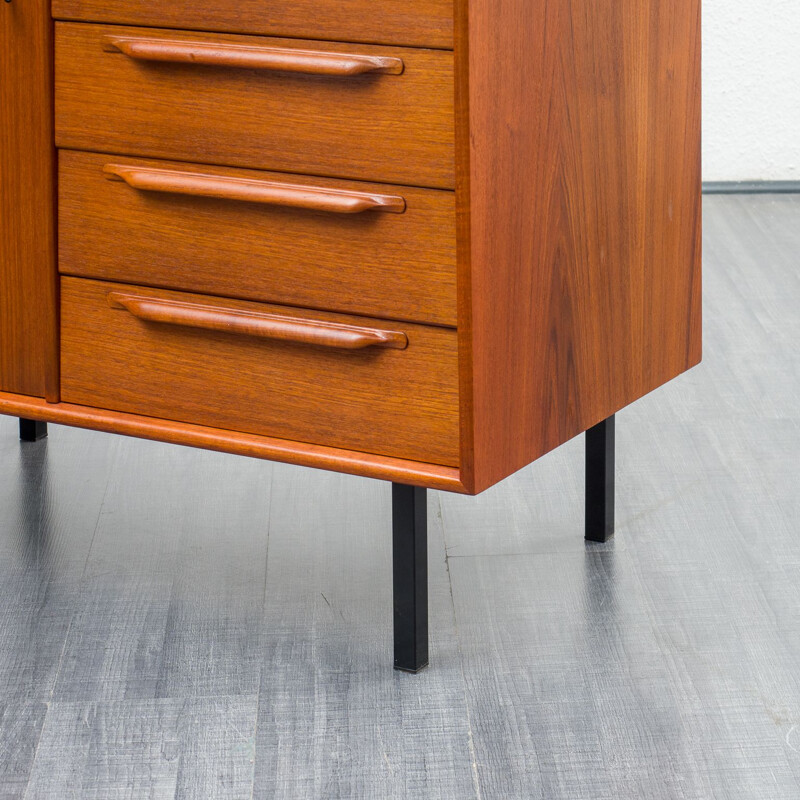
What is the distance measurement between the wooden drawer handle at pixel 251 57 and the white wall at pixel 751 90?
250cm

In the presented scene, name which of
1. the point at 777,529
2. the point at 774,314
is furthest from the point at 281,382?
the point at 774,314

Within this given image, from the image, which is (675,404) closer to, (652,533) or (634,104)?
(652,533)

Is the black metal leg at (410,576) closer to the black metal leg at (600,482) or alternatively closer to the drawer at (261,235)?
the drawer at (261,235)

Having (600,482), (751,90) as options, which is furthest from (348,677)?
(751,90)

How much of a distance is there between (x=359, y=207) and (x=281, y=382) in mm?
197

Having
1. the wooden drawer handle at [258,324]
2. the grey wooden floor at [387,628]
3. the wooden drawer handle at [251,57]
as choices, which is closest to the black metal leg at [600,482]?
the grey wooden floor at [387,628]

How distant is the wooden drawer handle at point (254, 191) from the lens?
3.87 ft

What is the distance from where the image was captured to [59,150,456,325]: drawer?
118 centimetres

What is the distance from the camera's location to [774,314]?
2.47 metres

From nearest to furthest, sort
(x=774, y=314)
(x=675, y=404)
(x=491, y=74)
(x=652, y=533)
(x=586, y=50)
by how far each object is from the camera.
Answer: (x=491, y=74) < (x=586, y=50) < (x=652, y=533) < (x=675, y=404) < (x=774, y=314)

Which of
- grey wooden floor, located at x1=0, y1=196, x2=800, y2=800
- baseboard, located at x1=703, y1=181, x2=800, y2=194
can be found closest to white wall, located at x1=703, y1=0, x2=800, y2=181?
baseboard, located at x1=703, y1=181, x2=800, y2=194

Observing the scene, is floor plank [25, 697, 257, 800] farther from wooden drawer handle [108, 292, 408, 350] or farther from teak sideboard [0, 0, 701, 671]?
wooden drawer handle [108, 292, 408, 350]

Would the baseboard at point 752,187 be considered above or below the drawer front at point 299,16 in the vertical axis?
below

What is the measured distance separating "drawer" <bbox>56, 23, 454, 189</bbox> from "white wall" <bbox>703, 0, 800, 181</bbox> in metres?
2.50
